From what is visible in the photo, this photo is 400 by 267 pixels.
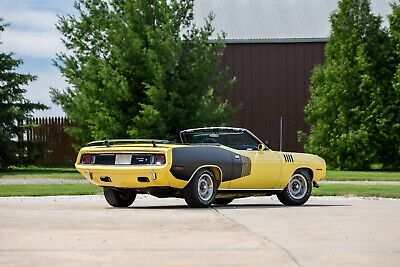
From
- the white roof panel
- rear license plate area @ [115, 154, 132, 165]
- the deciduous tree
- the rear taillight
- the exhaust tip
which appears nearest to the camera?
rear license plate area @ [115, 154, 132, 165]

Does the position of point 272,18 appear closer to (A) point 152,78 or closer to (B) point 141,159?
(A) point 152,78

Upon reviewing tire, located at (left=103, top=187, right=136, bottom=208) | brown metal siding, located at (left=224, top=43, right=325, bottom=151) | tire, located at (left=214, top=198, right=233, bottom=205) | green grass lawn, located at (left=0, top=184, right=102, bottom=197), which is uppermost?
brown metal siding, located at (left=224, top=43, right=325, bottom=151)

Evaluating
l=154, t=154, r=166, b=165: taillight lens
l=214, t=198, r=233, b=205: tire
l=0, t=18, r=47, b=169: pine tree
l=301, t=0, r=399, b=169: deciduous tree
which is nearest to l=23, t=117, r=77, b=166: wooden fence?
l=0, t=18, r=47, b=169: pine tree

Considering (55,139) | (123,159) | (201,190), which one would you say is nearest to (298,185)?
(201,190)

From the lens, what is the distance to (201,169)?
16672 millimetres

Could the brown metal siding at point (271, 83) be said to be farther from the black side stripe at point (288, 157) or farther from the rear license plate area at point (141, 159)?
the rear license plate area at point (141, 159)

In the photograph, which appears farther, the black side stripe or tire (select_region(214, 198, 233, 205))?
tire (select_region(214, 198, 233, 205))

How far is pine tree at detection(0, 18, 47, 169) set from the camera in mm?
35625

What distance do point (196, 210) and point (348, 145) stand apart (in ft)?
73.5

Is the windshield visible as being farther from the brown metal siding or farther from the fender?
the brown metal siding

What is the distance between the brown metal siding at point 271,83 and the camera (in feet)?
141

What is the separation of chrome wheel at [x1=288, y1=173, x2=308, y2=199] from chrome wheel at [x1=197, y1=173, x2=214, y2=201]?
1987mm

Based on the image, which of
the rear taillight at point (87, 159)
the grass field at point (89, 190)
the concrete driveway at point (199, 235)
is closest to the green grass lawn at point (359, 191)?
the grass field at point (89, 190)

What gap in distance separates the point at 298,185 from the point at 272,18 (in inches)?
1076
